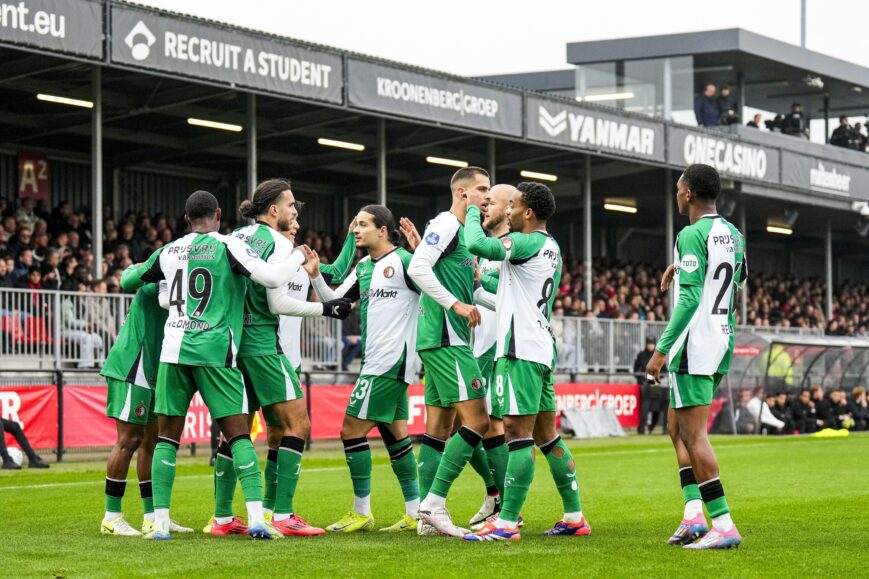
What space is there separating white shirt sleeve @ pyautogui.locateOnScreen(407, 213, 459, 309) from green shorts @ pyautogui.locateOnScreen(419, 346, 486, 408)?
17.9 inches

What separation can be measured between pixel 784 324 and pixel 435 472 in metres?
35.1

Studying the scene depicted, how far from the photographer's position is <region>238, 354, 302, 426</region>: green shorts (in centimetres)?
923

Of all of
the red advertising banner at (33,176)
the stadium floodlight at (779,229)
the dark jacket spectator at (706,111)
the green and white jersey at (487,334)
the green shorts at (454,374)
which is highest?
the dark jacket spectator at (706,111)

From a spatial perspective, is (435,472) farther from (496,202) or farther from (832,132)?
(832,132)

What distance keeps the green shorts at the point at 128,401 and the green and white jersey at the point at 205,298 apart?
0.61 m

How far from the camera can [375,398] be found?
31.7 ft

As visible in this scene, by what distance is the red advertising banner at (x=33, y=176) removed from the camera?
29391mm

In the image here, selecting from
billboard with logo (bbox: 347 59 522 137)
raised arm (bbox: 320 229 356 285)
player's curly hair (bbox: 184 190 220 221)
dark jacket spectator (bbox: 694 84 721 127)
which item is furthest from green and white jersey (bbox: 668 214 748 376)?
dark jacket spectator (bbox: 694 84 721 127)

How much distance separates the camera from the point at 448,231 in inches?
371

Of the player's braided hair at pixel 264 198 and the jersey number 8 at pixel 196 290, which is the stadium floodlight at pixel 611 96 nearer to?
the player's braided hair at pixel 264 198

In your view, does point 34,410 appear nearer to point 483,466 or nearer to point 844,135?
point 483,466

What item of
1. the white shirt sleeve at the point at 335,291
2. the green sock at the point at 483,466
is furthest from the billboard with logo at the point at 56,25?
the green sock at the point at 483,466

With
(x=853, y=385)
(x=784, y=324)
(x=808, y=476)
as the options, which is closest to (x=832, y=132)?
(x=784, y=324)

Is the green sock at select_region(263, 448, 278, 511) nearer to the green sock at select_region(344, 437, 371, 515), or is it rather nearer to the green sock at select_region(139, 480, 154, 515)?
the green sock at select_region(344, 437, 371, 515)
